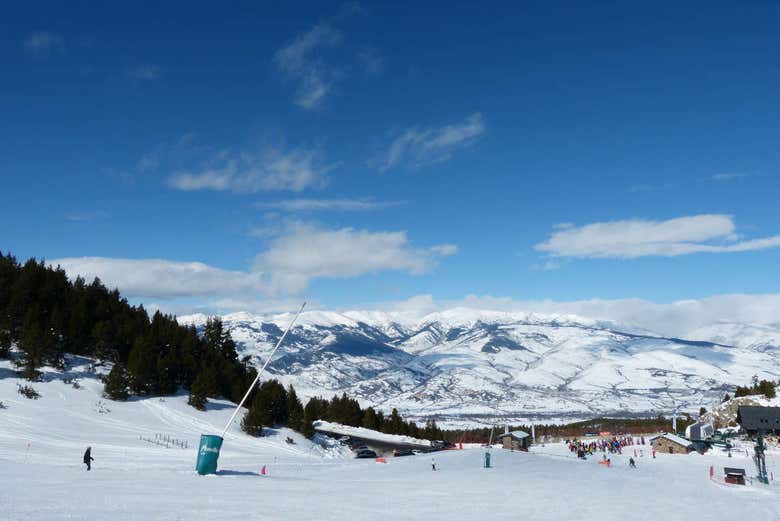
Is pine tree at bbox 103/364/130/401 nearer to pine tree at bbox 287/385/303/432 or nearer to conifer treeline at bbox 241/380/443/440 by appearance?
conifer treeline at bbox 241/380/443/440

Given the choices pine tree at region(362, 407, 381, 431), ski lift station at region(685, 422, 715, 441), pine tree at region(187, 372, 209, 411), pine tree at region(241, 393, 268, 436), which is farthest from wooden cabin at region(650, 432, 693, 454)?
pine tree at region(187, 372, 209, 411)

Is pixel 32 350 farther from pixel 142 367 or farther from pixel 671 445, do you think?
pixel 671 445

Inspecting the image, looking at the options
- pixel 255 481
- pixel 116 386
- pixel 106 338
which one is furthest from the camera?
pixel 106 338

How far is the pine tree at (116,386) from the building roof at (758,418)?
7044cm

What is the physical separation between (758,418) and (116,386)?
71.7 m

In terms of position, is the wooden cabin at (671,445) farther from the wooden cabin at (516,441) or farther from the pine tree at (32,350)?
the pine tree at (32,350)

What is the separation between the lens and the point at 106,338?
7738 cm

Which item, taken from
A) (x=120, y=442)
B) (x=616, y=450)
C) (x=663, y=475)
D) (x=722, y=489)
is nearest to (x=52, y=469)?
(x=120, y=442)

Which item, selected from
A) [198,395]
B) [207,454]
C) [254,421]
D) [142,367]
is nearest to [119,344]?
[142,367]

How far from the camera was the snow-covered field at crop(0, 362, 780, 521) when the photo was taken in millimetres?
23172

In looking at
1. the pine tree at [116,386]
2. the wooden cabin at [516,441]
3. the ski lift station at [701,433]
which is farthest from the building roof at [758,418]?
the pine tree at [116,386]

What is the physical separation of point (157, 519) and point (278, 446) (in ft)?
165

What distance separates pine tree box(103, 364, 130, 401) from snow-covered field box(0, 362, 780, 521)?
1.53 meters

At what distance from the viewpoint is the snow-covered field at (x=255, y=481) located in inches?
912
